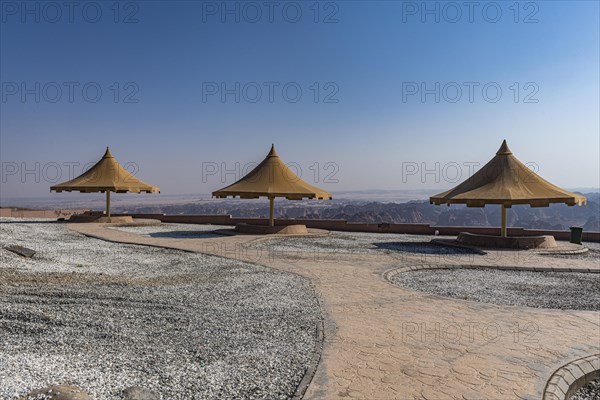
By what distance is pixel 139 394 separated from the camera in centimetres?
430

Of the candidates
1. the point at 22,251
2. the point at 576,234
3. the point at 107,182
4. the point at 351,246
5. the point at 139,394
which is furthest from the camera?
the point at 107,182

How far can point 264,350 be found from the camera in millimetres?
5820

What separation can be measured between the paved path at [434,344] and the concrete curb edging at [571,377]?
9 centimetres

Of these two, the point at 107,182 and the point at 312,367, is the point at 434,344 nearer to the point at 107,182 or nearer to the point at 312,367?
the point at 312,367

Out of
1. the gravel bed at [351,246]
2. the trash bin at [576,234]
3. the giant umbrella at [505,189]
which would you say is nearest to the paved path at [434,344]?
the gravel bed at [351,246]

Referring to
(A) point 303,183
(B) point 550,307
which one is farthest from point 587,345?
(A) point 303,183

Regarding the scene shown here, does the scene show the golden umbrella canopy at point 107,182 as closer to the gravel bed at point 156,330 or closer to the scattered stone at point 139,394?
the gravel bed at point 156,330

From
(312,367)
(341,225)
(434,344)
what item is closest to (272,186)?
(341,225)

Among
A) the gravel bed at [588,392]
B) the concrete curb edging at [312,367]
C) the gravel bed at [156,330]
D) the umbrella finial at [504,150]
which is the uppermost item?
the umbrella finial at [504,150]

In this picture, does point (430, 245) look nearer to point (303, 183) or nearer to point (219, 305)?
point (303, 183)

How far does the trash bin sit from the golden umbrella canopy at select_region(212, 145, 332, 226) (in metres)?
12.4

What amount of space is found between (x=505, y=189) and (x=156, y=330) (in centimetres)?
1692

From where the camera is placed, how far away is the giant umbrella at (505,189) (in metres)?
18.6

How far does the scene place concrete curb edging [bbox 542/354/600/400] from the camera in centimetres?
488
